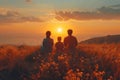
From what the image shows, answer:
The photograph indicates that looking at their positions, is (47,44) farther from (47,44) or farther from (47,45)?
(47,45)

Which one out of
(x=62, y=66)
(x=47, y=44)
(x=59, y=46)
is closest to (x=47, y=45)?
(x=47, y=44)

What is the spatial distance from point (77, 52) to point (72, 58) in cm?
230

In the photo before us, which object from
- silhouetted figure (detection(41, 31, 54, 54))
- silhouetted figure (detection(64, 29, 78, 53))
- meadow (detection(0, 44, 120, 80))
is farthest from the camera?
silhouetted figure (detection(41, 31, 54, 54))

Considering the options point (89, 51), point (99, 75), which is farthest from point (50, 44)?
point (99, 75)

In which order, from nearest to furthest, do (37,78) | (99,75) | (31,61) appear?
(99,75) < (37,78) < (31,61)

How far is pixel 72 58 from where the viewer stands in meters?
19.8

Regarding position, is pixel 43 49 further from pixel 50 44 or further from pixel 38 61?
pixel 38 61

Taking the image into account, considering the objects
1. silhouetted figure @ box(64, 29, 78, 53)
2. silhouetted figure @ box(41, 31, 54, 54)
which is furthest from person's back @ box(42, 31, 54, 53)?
silhouetted figure @ box(64, 29, 78, 53)

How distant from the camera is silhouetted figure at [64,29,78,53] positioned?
904 inches

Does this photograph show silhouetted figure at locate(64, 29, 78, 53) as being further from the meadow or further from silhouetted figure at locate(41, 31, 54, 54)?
the meadow

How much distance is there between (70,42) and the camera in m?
23.2

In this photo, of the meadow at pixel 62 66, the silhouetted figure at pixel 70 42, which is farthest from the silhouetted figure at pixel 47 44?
the meadow at pixel 62 66

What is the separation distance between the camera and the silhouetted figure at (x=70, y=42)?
23.0 m

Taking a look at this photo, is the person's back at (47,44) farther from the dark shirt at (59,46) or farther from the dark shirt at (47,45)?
the dark shirt at (59,46)
